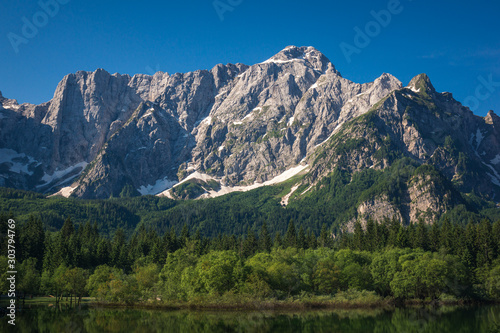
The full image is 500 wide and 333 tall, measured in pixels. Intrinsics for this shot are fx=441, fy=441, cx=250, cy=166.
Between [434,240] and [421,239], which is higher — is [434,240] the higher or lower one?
the lower one

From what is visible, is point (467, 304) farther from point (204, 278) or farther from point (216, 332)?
point (216, 332)

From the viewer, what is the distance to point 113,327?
5659cm

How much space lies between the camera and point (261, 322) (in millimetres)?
62719

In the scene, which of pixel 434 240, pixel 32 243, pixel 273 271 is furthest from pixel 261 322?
pixel 32 243

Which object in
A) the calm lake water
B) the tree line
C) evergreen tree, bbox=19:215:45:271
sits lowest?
the calm lake water

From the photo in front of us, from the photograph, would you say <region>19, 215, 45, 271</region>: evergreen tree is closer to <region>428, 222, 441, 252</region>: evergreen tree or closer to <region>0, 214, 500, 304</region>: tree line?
<region>0, 214, 500, 304</region>: tree line

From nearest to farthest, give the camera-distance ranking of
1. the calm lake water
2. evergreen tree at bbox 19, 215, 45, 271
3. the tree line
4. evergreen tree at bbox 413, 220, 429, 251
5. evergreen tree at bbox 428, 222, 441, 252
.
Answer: the calm lake water → the tree line → evergreen tree at bbox 19, 215, 45, 271 → evergreen tree at bbox 428, 222, 441, 252 → evergreen tree at bbox 413, 220, 429, 251

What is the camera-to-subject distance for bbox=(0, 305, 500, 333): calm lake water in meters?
55.0

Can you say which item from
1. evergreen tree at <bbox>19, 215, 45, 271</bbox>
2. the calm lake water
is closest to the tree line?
evergreen tree at <bbox>19, 215, 45, 271</bbox>

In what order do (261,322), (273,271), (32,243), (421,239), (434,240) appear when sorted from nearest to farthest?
1. (261,322)
2. (273,271)
3. (32,243)
4. (421,239)
5. (434,240)

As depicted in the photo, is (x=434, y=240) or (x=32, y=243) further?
(x=434, y=240)

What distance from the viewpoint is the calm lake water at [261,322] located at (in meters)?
55.0

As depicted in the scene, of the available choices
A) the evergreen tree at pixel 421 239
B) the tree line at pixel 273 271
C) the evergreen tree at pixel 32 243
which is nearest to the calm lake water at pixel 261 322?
the tree line at pixel 273 271

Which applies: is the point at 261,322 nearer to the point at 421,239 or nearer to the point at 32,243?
the point at 421,239
